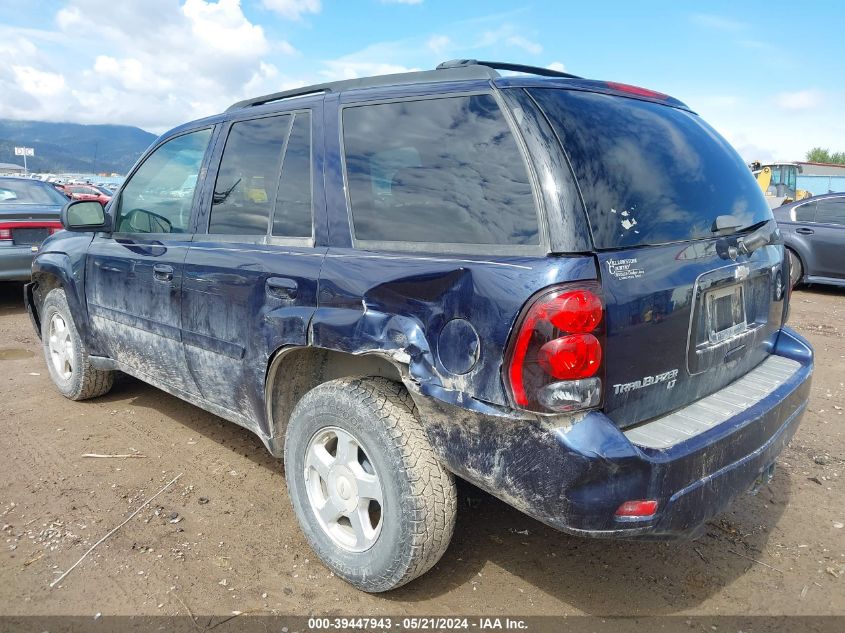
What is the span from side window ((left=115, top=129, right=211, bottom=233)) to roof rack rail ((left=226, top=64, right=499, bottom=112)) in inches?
15.5

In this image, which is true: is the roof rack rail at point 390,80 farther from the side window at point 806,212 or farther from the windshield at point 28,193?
the side window at point 806,212

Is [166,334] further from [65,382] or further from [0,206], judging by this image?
[0,206]

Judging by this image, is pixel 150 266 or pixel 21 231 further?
pixel 21 231

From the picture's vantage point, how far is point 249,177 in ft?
10.1

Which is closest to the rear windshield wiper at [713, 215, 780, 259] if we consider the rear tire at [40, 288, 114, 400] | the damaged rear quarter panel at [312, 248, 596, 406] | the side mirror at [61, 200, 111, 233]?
the damaged rear quarter panel at [312, 248, 596, 406]

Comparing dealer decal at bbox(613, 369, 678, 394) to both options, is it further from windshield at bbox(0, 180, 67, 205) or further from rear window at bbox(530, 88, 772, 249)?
windshield at bbox(0, 180, 67, 205)

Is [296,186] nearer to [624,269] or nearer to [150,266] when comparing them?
[150,266]

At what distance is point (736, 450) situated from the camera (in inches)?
88.0

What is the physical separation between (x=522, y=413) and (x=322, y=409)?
880 millimetres

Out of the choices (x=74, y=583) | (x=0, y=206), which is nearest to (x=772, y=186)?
(x=0, y=206)

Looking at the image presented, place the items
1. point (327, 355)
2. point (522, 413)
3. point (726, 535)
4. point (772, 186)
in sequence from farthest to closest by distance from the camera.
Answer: point (772, 186)
point (726, 535)
point (327, 355)
point (522, 413)

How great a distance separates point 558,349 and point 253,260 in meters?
1.52

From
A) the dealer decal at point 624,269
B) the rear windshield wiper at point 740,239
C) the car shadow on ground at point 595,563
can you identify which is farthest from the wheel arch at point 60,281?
the rear windshield wiper at point 740,239

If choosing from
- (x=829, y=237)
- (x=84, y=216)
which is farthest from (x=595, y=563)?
(x=829, y=237)
